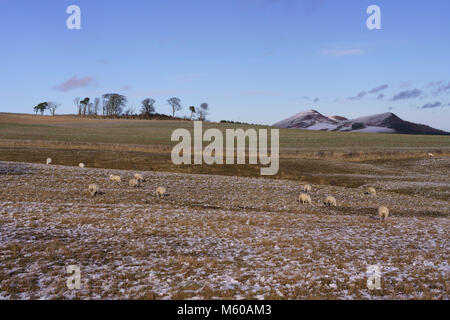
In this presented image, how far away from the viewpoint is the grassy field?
1158cm

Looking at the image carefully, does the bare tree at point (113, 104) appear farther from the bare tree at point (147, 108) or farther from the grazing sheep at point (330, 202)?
the grazing sheep at point (330, 202)

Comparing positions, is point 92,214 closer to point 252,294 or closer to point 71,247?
point 71,247

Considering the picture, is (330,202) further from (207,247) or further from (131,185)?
(131,185)

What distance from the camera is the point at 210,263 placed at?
13.9 m

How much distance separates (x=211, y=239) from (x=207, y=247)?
1414 millimetres

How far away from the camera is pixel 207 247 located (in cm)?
1627

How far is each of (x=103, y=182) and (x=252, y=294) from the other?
2723 centimetres

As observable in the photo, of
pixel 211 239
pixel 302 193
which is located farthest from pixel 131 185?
pixel 211 239

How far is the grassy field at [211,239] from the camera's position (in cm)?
1158

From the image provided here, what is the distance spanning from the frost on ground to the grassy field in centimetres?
6

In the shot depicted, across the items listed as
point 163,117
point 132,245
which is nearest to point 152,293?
point 132,245

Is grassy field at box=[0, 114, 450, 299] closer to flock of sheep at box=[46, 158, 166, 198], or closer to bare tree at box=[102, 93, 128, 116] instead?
flock of sheep at box=[46, 158, 166, 198]

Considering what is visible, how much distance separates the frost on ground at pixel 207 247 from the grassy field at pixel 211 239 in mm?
60

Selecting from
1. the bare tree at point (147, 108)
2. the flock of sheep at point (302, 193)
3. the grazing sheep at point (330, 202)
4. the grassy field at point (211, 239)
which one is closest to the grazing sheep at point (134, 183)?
the flock of sheep at point (302, 193)
